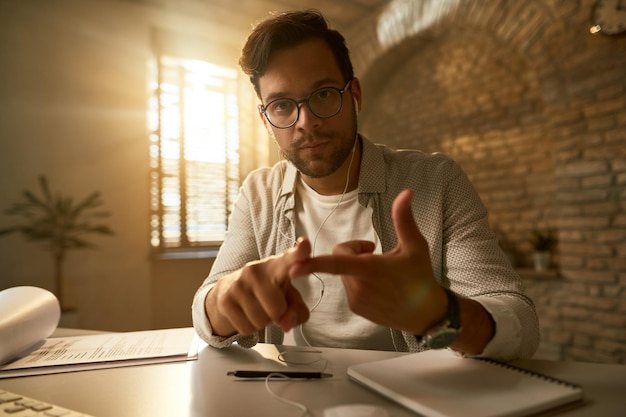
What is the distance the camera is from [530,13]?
11.1 feet

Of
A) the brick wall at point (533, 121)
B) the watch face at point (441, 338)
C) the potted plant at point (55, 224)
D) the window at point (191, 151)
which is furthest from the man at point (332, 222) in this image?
the window at point (191, 151)

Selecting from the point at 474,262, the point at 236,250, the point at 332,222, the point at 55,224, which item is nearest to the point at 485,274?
the point at 474,262

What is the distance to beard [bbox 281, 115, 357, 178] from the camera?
1.34m

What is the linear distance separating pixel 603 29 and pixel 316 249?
2793 millimetres

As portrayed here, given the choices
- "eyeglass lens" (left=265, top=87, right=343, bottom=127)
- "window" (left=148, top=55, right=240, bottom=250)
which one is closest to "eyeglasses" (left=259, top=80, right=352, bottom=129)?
"eyeglass lens" (left=265, top=87, right=343, bottom=127)

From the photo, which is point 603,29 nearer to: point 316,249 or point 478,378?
point 316,249

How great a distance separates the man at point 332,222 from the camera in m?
0.79

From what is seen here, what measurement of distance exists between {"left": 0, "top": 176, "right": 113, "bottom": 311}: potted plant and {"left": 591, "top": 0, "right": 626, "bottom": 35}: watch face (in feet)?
13.3

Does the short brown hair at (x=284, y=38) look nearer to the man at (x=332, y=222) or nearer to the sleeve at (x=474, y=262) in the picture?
the man at (x=332, y=222)

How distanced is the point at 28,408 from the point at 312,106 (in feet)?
3.24

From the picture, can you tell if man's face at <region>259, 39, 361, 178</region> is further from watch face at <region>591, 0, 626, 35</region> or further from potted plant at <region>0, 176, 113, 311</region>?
potted plant at <region>0, 176, 113, 311</region>

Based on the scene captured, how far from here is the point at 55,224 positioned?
3.65m

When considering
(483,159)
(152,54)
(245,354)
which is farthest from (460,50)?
(245,354)

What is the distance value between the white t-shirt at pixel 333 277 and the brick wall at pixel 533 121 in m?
2.45
